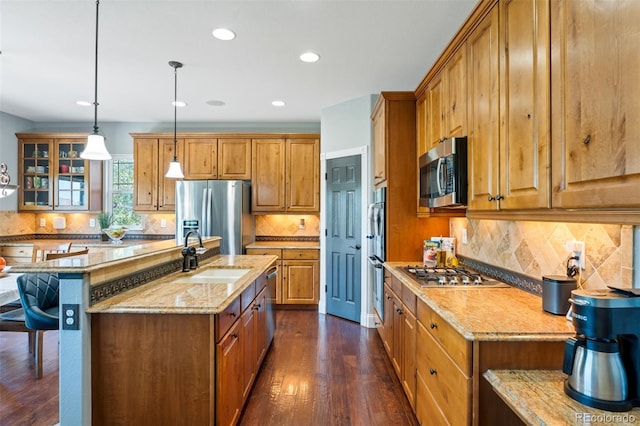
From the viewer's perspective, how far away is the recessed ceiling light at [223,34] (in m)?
2.80

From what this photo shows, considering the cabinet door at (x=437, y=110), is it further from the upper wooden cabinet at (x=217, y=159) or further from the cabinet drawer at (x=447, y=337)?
the upper wooden cabinet at (x=217, y=159)

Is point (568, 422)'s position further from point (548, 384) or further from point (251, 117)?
point (251, 117)

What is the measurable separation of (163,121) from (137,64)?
2319mm

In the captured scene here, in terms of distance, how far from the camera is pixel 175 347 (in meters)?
1.77

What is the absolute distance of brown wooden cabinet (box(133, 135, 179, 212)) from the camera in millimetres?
5301

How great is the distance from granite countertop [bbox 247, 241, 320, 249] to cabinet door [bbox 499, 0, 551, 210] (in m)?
3.41

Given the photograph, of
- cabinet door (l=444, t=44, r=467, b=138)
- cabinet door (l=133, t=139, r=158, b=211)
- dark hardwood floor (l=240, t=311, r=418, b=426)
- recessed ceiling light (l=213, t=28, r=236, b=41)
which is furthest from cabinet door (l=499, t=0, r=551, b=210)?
cabinet door (l=133, t=139, r=158, b=211)

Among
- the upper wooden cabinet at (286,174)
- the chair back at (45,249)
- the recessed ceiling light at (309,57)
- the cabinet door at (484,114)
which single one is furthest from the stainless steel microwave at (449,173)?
the chair back at (45,249)

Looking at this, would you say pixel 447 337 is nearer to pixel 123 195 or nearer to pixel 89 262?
pixel 89 262

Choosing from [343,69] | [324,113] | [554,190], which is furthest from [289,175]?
[554,190]

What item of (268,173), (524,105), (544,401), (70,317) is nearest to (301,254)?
(268,173)

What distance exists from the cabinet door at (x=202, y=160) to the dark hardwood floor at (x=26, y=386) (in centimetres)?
266

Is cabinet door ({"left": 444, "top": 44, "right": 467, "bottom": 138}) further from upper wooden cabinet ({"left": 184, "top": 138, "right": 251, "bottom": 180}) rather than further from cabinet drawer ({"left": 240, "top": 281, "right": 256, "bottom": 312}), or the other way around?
upper wooden cabinet ({"left": 184, "top": 138, "right": 251, "bottom": 180})

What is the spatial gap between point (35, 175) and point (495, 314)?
6.49 m
